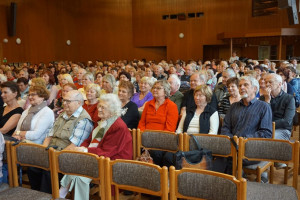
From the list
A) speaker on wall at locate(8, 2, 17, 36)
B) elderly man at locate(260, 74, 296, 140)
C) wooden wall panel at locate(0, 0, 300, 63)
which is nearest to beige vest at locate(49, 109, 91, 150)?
elderly man at locate(260, 74, 296, 140)

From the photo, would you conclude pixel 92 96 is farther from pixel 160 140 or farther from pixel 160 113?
pixel 160 140

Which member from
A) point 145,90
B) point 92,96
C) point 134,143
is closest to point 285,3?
point 145,90

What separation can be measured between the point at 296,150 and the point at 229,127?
1.14 m

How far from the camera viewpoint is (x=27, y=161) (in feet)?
9.16

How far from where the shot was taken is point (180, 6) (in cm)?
1883

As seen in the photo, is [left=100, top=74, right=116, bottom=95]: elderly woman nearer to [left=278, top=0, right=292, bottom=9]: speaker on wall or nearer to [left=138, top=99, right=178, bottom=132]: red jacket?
[left=138, top=99, right=178, bottom=132]: red jacket

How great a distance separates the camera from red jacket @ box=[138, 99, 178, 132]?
153 inches

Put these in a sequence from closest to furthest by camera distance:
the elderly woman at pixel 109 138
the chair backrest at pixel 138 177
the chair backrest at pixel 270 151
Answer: the chair backrest at pixel 138 177
the chair backrest at pixel 270 151
the elderly woman at pixel 109 138

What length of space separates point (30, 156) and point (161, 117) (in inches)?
67.8

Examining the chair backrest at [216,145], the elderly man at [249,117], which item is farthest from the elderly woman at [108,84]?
the chair backrest at [216,145]

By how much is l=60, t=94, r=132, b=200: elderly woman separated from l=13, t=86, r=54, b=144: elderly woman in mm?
723

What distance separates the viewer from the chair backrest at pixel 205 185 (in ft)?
6.47

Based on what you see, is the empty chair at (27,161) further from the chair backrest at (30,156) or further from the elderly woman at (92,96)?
the elderly woman at (92,96)

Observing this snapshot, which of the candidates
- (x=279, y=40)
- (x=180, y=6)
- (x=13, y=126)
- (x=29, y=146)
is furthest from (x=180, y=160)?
(x=180, y=6)
